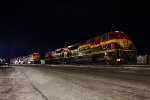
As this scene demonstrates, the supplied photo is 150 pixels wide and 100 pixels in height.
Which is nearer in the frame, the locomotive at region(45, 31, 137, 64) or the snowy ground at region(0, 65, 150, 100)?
the snowy ground at region(0, 65, 150, 100)

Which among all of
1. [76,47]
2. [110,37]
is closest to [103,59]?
[110,37]

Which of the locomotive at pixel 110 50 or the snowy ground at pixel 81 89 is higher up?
the locomotive at pixel 110 50

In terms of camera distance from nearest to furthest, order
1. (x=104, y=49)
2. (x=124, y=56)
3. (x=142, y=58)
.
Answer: (x=124, y=56), (x=104, y=49), (x=142, y=58)

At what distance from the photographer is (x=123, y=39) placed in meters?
32.4

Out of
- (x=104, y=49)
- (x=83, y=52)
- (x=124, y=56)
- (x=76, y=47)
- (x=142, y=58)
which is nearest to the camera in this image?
(x=124, y=56)

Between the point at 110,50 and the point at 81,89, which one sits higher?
the point at 110,50

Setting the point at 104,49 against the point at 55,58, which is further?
the point at 55,58

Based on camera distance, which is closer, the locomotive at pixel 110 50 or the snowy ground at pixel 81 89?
the snowy ground at pixel 81 89

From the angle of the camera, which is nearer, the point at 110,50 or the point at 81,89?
the point at 81,89

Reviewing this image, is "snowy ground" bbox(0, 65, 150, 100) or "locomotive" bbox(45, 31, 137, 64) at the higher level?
"locomotive" bbox(45, 31, 137, 64)

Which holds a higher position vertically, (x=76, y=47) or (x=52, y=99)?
(x=76, y=47)

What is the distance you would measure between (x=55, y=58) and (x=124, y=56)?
138 ft

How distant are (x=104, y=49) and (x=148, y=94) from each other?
28464mm

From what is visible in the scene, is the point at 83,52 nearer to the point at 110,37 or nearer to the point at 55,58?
the point at 110,37
